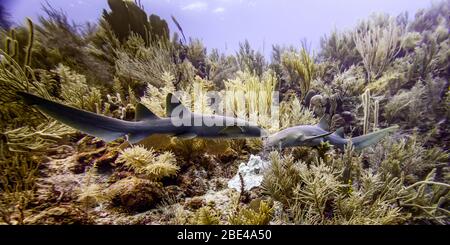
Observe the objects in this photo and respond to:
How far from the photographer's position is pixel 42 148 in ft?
11.1

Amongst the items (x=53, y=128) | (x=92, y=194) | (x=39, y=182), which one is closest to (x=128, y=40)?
(x=53, y=128)

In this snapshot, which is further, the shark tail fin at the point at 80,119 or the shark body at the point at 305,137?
the shark body at the point at 305,137

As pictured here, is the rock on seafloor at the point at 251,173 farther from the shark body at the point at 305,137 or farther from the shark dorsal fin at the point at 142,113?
the shark dorsal fin at the point at 142,113

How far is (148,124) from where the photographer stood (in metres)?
2.60

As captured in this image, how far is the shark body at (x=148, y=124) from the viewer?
2000 mm

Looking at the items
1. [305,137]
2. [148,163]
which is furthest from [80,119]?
[305,137]

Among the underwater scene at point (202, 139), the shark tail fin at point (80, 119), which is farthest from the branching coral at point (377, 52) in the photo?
the shark tail fin at point (80, 119)

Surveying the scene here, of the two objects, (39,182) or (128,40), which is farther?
(128,40)

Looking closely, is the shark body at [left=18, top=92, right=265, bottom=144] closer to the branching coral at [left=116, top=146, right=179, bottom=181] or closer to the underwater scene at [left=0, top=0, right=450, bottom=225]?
the underwater scene at [left=0, top=0, right=450, bottom=225]

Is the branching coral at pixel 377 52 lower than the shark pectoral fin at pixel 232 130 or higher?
higher
